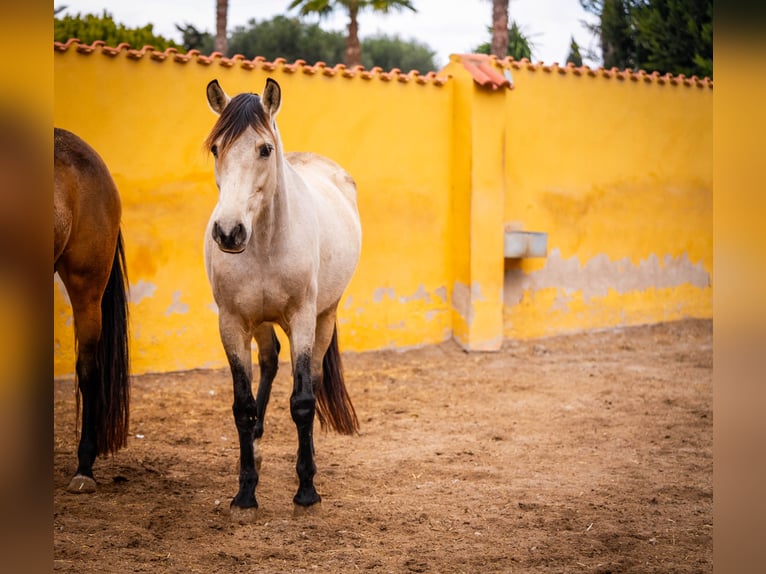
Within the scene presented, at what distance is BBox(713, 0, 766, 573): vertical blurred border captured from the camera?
4.04 feet

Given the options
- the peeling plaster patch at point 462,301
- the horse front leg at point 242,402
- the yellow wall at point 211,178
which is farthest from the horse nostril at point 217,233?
the peeling plaster patch at point 462,301

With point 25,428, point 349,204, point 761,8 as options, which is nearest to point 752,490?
point 761,8

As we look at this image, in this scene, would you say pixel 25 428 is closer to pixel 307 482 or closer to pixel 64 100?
pixel 307 482

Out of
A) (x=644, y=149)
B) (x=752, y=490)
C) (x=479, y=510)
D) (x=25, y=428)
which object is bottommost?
(x=479, y=510)

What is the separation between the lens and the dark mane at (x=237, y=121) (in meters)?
3.67

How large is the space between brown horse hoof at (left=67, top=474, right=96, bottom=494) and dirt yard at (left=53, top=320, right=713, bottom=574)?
0.06 m

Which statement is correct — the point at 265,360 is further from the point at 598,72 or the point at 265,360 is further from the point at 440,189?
the point at 598,72

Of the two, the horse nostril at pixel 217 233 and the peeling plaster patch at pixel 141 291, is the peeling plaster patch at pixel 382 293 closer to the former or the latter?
the peeling plaster patch at pixel 141 291

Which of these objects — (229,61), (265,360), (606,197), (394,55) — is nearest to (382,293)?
→ (229,61)

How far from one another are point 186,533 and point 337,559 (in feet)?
2.58

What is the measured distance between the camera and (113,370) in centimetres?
471

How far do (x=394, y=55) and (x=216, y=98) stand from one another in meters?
33.6

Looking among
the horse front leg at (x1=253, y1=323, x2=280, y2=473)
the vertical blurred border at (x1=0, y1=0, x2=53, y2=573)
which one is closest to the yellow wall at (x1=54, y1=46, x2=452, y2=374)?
the horse front leg at (x1=253, y1=323, x2=280, y2=473)

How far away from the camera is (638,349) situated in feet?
30.1
